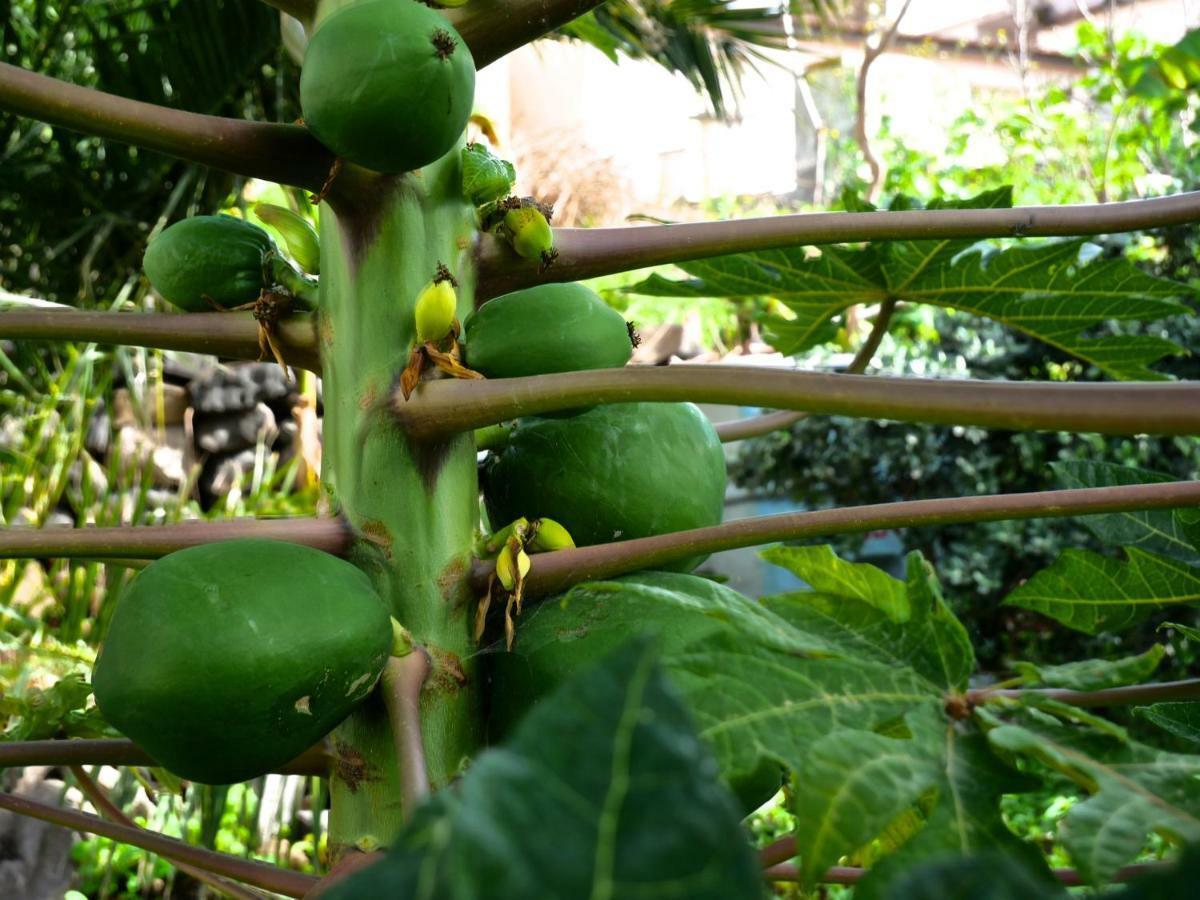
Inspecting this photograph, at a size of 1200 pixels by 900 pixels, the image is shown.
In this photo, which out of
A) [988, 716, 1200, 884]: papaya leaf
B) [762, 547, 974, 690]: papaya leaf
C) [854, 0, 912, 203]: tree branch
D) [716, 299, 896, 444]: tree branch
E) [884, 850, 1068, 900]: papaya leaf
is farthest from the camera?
[854, 0, 912, 203]: tree branch

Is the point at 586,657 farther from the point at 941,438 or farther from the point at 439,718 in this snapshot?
the point at 941,438

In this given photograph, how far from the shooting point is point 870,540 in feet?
14.5

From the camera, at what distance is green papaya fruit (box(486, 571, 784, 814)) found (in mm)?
592

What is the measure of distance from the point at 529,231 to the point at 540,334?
0.06 metres

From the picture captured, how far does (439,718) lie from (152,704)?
6.3 inches

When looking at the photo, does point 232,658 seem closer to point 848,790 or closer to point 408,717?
point 408,717

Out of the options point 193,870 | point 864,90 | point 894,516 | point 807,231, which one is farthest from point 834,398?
point 864,90

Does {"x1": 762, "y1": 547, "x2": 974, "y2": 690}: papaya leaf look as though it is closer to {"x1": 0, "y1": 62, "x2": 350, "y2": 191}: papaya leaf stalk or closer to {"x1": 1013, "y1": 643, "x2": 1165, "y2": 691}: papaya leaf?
{"x1": 1013, "y1": 643, "x2": 1165, "y2": 691}: papaya leaf

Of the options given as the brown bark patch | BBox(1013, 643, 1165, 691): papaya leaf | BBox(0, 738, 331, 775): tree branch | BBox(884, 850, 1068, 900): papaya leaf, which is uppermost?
BBox(884, 850, 1068, 900): papaya leaf

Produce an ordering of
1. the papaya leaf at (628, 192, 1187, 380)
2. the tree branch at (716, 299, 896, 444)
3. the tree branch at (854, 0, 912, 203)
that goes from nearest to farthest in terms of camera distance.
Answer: the papaya leaf at (628, 192, 1187, 380)
the tree branch at (716, 299, 896, 444)
the tree branch at (854, 0, 912, 203)

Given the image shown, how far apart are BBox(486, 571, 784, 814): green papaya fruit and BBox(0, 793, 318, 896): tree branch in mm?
147

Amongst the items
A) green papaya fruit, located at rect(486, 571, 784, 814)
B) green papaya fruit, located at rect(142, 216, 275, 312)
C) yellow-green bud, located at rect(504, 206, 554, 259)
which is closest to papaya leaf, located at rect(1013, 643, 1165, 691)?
green papaya fruit, located at rect(486, 571, 784, 814)

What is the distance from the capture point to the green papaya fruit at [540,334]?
70 cm

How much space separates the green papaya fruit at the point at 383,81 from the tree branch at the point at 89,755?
1.10ft
